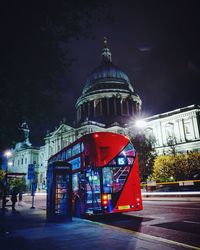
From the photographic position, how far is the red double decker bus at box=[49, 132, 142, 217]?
475 inches

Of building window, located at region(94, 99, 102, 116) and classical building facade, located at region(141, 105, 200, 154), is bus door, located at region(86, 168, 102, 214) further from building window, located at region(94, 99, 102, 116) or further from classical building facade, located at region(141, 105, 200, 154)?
building window, located at region(94, 99, 102, 116)

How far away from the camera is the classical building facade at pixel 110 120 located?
61.6 m

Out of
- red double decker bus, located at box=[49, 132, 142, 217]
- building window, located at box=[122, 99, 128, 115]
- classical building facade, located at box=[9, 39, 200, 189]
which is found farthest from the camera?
building window, located at box=[122, 99, 128, 115]

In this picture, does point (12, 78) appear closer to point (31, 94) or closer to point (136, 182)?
point (31, 94)

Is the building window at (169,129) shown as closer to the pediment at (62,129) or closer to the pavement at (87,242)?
the pediment at (62,129)

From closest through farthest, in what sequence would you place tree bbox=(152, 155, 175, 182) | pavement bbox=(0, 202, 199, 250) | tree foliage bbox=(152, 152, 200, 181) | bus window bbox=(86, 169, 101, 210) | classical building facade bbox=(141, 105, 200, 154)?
pavement bbox=(0, 202, 199, 250)
bus window bbox=(86, 169, 101, 210)
tree foliage bbox=(152, 152, 200, 181)
tree bbox=(152, 155, 175, 182)
classical building facade bbox=(141, 105, 200, 154)

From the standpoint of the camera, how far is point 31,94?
11.0 meters

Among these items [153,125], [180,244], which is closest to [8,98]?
[180,244]

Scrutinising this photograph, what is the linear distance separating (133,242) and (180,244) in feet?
4.07

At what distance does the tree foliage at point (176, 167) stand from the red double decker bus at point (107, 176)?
107 feet

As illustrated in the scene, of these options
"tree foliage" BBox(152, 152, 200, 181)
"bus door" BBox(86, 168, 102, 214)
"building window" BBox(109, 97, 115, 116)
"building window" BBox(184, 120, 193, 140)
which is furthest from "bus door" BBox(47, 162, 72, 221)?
"building window" BBox(109, 97, 115, 116)

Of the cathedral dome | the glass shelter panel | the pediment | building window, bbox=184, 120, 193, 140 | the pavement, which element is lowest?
the pavement

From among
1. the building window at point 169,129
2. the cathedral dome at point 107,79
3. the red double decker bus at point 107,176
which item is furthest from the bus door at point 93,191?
the cathedral dome at point 107,79

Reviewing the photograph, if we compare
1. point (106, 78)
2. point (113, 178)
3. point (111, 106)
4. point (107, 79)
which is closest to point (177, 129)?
point (111, 106)
